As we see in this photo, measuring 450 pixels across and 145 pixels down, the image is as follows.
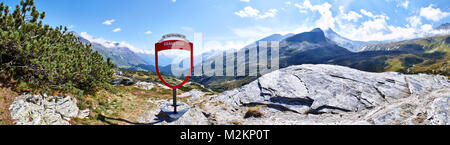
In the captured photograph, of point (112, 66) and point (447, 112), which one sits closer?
point (447, 112)

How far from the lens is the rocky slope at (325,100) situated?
13.5 metres

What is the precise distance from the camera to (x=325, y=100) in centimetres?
1734

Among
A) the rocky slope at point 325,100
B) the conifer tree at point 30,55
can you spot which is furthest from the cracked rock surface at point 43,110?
the rocky slope at point 325,100

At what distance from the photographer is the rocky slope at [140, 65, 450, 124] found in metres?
13.5

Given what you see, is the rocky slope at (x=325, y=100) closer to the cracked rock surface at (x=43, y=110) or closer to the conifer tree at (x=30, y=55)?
the cracked rock surface at (x=43, y=110)

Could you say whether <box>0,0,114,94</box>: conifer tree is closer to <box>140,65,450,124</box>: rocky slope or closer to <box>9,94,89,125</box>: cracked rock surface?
<box>9,94,89,125</box>: cracked rock surface

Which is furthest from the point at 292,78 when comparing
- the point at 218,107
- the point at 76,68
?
the point at 76,68

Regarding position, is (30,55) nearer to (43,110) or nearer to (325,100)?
(43,110)

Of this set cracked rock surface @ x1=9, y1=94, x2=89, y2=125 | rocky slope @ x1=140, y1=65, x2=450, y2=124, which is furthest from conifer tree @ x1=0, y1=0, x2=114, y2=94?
rocky slope @ x1=140, y1=65, x2=450, y2=124

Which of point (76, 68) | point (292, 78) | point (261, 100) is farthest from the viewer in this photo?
point (292, 78)

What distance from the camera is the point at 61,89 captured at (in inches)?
512

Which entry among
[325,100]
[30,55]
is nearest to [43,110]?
[30,55]

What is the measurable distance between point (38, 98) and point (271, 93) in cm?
1858
